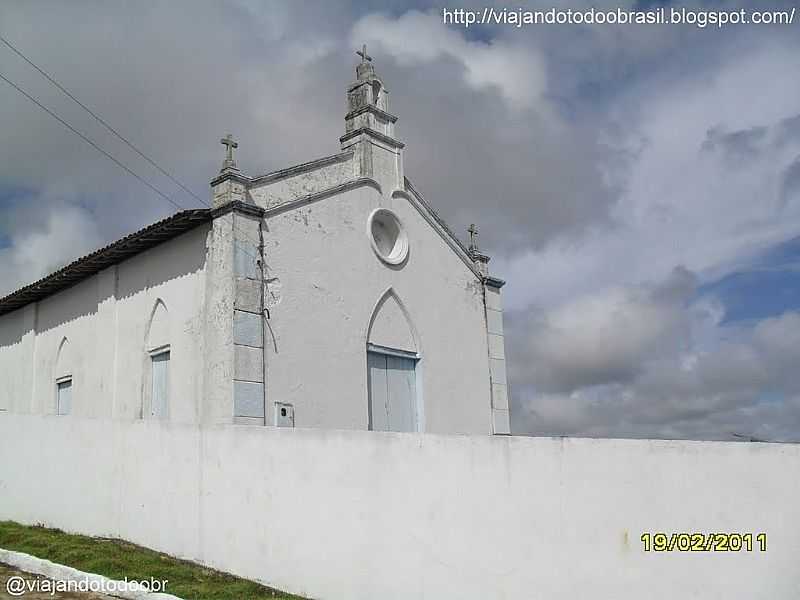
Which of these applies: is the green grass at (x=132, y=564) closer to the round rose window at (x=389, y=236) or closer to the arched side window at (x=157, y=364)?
the arched side window at (x=157, y=364)

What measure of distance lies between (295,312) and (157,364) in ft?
9.68

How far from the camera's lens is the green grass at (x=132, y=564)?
864 centimetres

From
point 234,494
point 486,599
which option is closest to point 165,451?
point 234,494

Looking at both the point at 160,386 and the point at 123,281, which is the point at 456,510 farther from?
the point at 123,281

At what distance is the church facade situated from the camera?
1288 cm

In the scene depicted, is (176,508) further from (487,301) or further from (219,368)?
(487,301)

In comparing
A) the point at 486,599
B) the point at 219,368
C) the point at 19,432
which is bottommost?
the point at 486,599

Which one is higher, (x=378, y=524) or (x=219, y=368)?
(x=219, y=368)

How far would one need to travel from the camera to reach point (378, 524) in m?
8.33

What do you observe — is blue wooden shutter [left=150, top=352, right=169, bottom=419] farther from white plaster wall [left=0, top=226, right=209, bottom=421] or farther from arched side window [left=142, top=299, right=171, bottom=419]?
white plaster wall [left=0, top=226, right=209, bottom=421]

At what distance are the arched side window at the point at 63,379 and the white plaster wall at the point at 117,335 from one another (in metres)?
0.17

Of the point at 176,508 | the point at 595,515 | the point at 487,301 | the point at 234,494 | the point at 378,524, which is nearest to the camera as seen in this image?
the point at 595,515

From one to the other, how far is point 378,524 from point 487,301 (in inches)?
425
